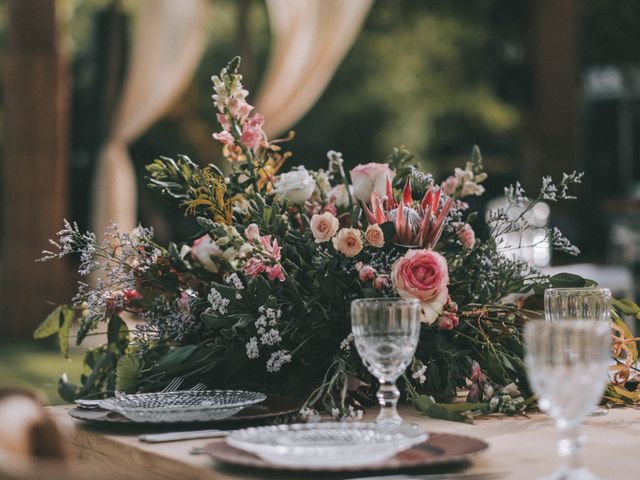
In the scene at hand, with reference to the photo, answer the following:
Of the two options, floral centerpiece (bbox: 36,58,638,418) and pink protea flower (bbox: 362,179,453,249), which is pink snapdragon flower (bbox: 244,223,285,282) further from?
pink protea flower (bbox: 362,179,453,249)

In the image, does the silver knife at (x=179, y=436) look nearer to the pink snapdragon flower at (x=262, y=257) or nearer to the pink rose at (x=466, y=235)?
the pink snapdragon flower at (x=262, y=257)

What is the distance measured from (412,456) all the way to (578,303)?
1.78 feet

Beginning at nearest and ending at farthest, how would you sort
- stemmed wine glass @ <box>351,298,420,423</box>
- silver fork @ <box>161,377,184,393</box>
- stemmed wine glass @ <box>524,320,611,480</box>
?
stemmed wine glass @ <box>524,320,611,480</box> < stemmed wine glass @ <box>351,298,420,423</box> < silver fork @ <box>161,377,184,393</box>

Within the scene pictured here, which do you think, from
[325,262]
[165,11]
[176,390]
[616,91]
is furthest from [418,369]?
[616,91]

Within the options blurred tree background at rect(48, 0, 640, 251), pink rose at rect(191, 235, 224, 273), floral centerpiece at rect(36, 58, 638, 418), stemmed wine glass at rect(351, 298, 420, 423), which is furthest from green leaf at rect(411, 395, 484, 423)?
blurred tree background at rect(48, 0, 640, 251)

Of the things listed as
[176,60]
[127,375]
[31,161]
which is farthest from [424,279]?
[31,161]

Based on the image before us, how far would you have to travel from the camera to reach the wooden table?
1242 millimetres

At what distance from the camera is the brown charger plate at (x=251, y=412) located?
1.50 m

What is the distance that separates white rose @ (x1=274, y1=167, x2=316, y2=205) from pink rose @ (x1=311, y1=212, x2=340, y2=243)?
0.14 metres

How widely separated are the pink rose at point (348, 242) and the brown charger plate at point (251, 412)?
235 millimetres

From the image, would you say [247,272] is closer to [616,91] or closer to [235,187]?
[235,187]

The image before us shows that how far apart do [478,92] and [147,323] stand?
43.0 ft

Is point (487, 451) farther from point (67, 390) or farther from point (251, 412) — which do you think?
point (67, 390)

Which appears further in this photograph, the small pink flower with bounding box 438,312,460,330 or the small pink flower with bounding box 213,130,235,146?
the small pink flower with bounding box 213,130,235,146
